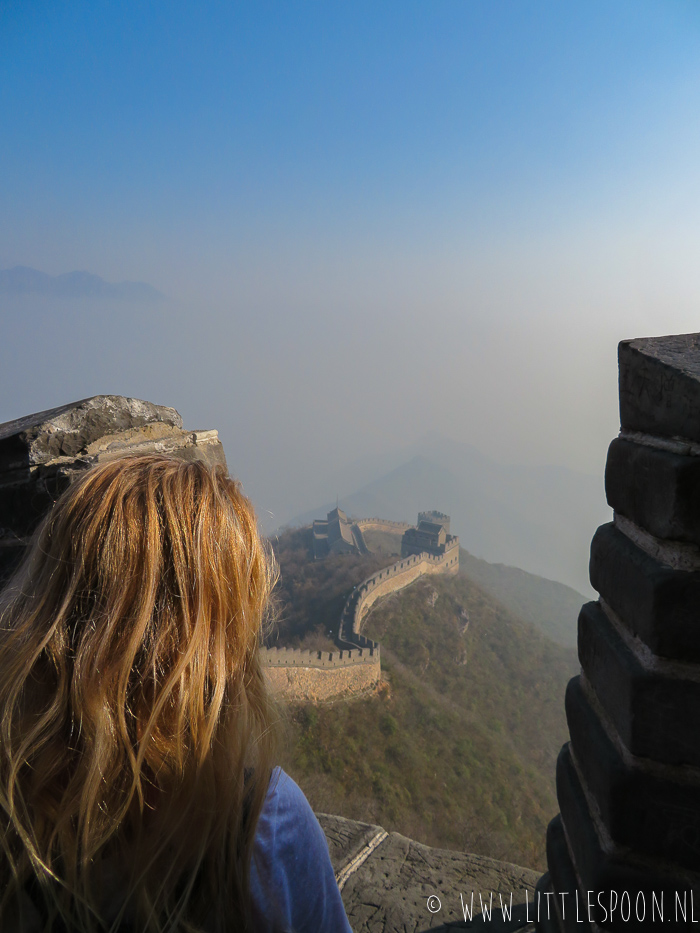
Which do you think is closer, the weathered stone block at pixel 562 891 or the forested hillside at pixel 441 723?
the weathered stone block at pixel 562 891

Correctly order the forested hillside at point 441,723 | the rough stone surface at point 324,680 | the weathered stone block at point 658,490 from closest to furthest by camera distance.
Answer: the weathered stone block at point 658,490 → the forested hillside at point 441,723 → the rough stone surface at point 324,680

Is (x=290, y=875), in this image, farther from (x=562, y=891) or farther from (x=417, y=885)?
(x=417, y=885)

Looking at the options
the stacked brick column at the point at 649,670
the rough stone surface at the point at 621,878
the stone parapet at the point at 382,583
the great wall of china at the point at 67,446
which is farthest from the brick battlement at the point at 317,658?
the stacked brick column at the point at 649,670

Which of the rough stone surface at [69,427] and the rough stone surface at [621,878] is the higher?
the rough stone surface at [69,427]

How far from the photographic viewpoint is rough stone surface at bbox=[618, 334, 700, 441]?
88 centimetres

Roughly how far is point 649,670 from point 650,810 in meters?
0.24

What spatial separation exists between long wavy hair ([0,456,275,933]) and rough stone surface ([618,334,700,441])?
81 centimetres

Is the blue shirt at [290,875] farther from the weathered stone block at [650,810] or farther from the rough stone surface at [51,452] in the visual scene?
the rough stone surface at [51,452]

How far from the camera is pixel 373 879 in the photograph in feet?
7.33

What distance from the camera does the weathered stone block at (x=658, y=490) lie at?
2.81 ft

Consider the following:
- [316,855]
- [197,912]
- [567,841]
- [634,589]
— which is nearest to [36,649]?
[197,912]

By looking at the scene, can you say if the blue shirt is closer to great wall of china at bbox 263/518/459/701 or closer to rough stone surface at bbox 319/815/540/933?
rough stone surface at bbox 319/815/540/933

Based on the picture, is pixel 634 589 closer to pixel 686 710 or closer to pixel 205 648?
pixel 686 710

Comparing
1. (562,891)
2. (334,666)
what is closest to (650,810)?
(562,891)
